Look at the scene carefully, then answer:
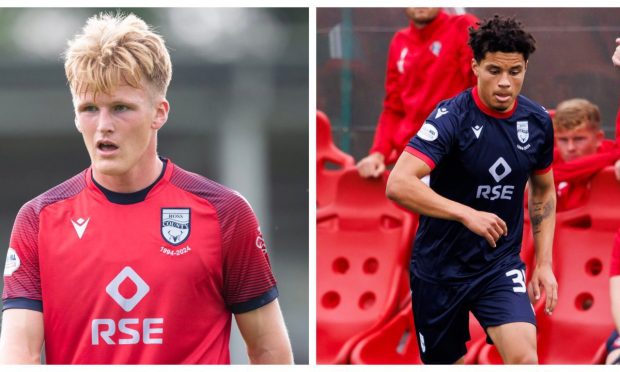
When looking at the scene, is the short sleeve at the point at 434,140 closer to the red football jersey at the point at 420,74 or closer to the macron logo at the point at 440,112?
the macron logo at the point at 440,112

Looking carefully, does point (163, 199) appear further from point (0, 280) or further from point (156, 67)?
point (0, 280)

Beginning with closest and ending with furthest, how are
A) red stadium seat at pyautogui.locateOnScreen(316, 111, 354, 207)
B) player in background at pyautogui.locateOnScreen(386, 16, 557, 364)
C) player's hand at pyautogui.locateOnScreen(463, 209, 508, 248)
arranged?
1. player's hand at pyautogui.locateOnScreen(463, 209, 508, 248)
2. player in background at pyautogui.locateOnScreen(386, 16, 557, 364)
3. red stadium seat at pyautogui.locateOnScreen(316, 111, 354, 207)

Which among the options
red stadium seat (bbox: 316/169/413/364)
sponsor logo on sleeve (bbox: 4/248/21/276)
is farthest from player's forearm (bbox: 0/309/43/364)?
red stadium seat (bbox: 316/169/413/364)

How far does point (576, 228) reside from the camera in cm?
676

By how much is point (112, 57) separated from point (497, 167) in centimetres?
173

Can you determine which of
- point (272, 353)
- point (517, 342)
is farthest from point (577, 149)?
point (272, 353)

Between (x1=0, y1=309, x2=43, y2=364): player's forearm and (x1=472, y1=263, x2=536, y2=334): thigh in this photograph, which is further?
(x1=472, y1=263, x2=536, y2=334): thigh

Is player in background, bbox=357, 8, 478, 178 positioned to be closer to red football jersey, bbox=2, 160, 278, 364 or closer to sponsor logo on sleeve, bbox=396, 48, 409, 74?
sponsor logo on sleeve, bbox=396, 48, 409, 74

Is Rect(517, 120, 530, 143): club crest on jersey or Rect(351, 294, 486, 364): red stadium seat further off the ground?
Rect(517, 120, 530, 143): club crest on jersey

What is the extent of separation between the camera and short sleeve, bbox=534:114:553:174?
544cm

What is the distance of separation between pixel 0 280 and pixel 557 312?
2.97 m

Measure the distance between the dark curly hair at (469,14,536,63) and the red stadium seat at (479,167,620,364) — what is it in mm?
1564

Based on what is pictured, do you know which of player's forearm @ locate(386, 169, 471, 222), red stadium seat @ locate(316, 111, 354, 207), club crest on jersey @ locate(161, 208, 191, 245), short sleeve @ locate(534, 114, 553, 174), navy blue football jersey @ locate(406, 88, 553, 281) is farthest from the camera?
red stadium seat @ locate(316, 111, 354, 207)

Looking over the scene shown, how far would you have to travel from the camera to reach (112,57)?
4812 mm
